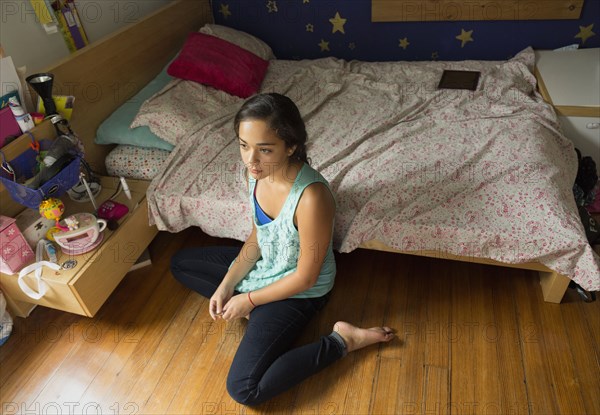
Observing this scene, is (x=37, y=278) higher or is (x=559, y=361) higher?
(x=37, y=278)

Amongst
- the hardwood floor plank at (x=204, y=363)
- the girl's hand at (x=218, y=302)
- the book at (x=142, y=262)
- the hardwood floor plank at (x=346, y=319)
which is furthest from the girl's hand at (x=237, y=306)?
the book at (x=142, y=262)

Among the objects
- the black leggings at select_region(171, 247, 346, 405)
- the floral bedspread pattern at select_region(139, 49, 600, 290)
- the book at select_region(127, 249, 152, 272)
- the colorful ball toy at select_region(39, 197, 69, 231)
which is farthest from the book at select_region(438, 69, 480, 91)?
the colorful ball toy at select_region(39, 197, 69, 231)

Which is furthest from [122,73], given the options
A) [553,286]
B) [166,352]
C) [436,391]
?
[553,286]

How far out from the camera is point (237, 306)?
1419 mm

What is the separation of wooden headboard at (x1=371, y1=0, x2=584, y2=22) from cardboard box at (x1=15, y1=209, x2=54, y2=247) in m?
1.99

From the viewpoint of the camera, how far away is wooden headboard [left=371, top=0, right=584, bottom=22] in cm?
225

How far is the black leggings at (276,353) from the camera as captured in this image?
4.35 ft

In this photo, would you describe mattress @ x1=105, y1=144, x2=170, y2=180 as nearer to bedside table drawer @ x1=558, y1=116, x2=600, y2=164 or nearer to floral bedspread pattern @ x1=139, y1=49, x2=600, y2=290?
floral bedspread pattern @ x1=139, y1=49, x2=600, y2=290

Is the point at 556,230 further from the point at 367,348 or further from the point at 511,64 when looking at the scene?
the point at 511,64

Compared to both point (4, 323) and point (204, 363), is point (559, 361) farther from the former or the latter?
point (4, 323)

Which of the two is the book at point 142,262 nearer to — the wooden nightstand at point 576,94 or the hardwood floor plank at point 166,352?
the hardwood floor plank at point 166,352

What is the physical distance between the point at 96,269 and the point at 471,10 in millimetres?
2219

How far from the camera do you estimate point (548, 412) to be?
131cm

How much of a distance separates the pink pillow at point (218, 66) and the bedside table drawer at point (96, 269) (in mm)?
667
